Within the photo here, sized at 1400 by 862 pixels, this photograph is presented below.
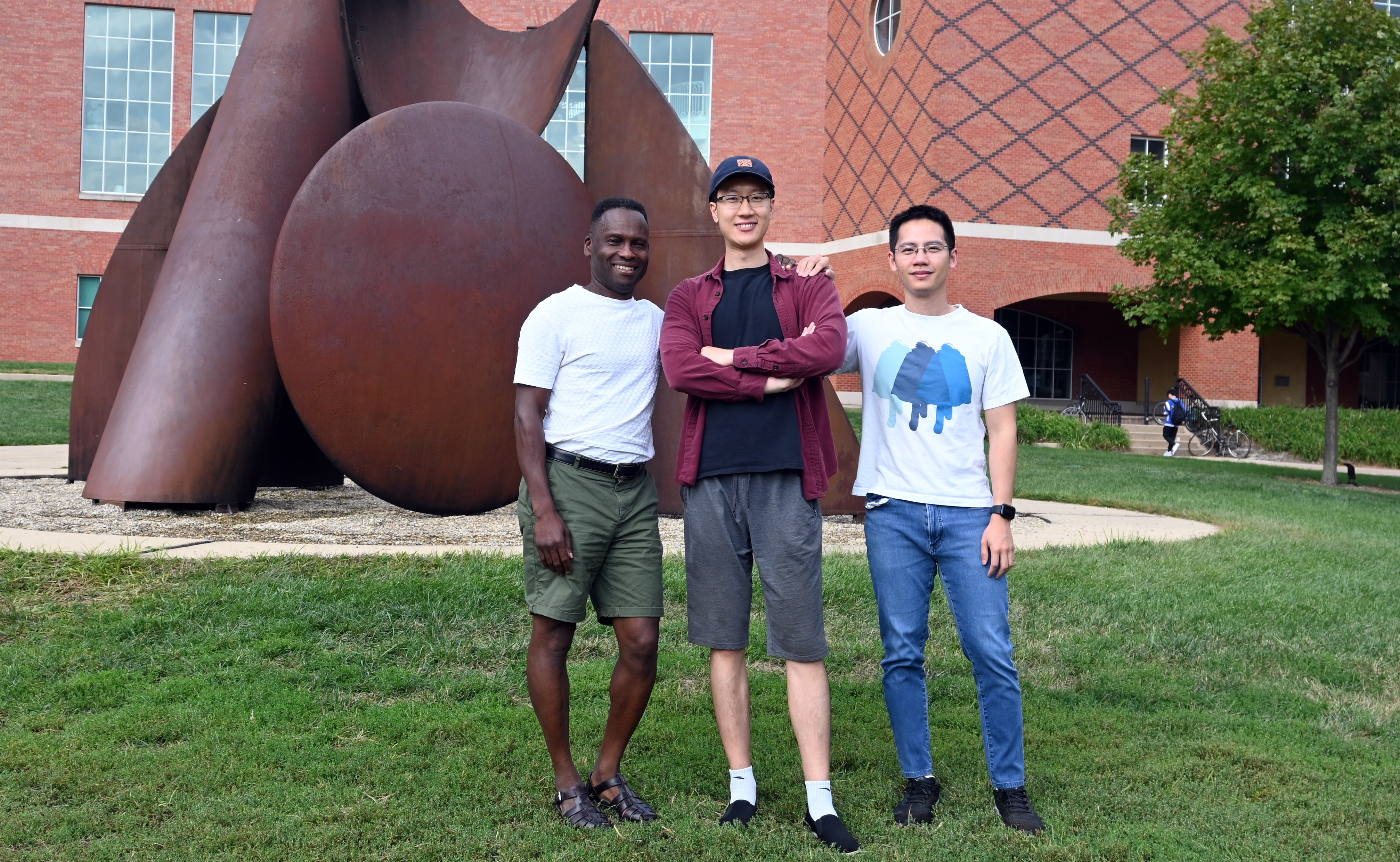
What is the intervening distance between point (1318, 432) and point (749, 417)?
2389cm

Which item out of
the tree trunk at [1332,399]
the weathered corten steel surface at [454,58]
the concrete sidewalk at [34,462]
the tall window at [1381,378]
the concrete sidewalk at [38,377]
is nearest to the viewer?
the weathered corten steel surface at [454,58]

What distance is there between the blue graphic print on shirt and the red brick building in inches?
838

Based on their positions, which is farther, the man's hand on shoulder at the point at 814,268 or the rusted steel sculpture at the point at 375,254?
the rusted steel sculpture at the point at 375,254

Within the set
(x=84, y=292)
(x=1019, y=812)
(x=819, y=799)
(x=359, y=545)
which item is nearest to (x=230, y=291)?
(x=359, y=545)

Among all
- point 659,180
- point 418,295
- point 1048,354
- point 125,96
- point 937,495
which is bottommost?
point 937,495

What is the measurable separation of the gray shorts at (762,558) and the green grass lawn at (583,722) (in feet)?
1.82

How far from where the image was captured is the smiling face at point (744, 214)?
3.16 meters

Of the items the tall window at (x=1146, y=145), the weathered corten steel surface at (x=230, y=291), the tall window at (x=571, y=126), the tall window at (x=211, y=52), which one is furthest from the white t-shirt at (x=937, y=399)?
the tall window at (x=211, y=52)

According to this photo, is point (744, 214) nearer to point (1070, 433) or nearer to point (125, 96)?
point (1070, 433)

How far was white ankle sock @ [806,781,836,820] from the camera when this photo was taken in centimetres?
313

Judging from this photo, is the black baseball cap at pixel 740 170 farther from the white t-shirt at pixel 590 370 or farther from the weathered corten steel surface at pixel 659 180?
the weathered corten steel surface at pixel 659 180

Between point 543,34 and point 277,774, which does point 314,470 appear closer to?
point 543,34

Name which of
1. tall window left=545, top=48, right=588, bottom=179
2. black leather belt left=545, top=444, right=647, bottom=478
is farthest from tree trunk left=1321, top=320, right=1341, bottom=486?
tall window left=545, top=48, right=588, bottom=179

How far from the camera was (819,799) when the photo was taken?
10.3ft
